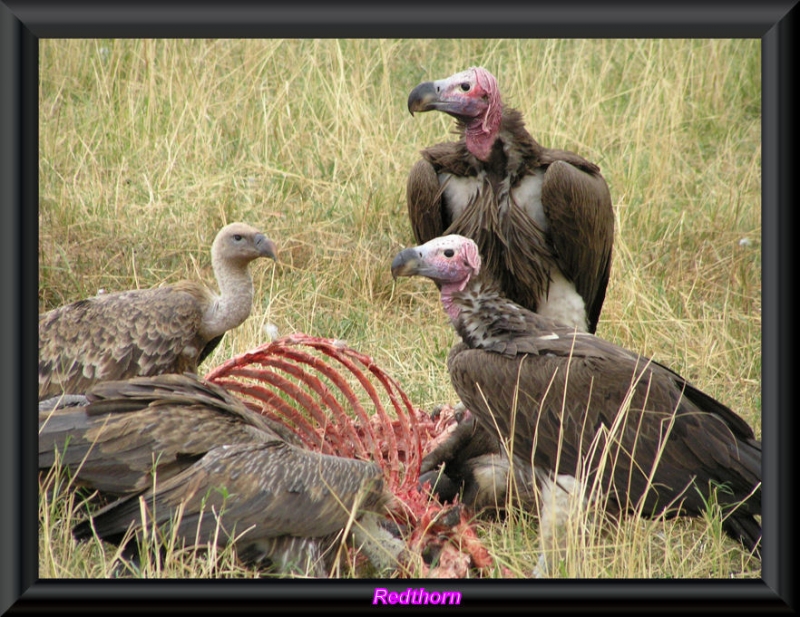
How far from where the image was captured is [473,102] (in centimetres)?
491

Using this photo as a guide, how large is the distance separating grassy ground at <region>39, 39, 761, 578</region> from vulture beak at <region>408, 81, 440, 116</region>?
1.43m

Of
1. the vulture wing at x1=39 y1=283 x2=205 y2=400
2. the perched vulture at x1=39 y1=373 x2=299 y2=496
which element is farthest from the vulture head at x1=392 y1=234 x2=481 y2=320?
the vulture wing at x1=39 y1=283 x2=205 y2=400

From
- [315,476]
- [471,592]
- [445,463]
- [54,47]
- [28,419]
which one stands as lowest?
[445,463]

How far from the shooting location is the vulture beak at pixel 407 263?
4125 mm

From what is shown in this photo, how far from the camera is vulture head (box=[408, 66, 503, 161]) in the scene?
16.1 ft

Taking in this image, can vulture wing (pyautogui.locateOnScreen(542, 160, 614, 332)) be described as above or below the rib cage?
above

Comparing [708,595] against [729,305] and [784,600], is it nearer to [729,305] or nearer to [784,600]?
[784,600]

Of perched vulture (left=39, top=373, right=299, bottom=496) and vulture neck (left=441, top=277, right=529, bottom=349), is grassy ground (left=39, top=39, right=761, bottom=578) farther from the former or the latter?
perched vulture (left=39, top=373, right=299, bottom=496)

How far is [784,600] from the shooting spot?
2439mm

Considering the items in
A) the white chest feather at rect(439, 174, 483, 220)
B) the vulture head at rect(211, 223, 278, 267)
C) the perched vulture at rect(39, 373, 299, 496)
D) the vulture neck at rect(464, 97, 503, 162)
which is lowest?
the perched vulture at rect(39, 373, 299, 496)

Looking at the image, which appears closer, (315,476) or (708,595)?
(708,595)

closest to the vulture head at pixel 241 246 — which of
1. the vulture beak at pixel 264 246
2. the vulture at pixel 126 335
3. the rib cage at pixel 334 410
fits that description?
the vulture beak at pixel 264 246
